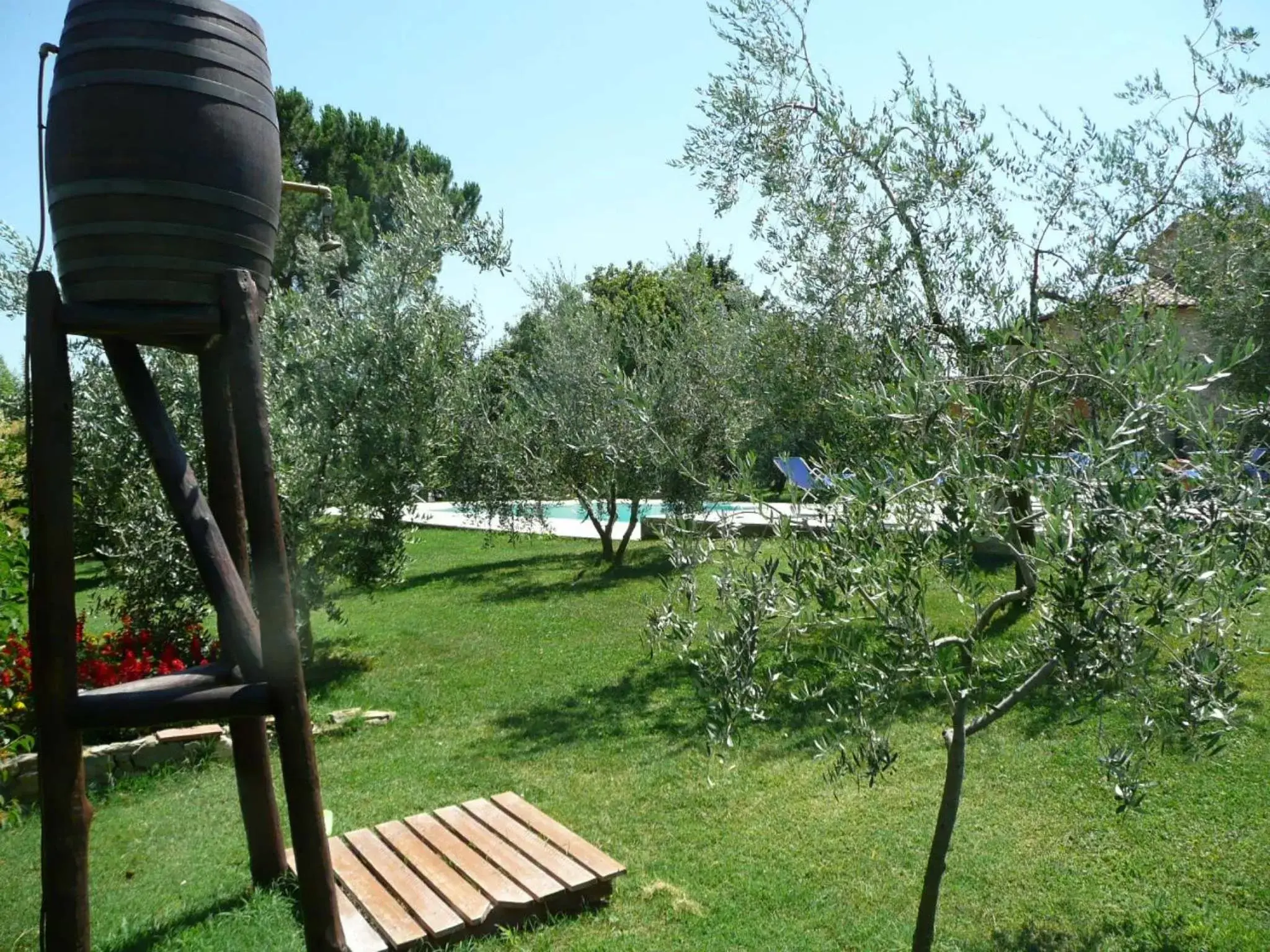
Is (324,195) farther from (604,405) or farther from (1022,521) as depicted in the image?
(604,405)

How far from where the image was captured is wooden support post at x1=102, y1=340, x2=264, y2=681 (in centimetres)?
328

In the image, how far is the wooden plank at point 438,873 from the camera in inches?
161

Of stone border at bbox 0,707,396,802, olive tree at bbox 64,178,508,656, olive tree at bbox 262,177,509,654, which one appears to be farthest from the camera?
olive tree at bbox 262,177,509,654

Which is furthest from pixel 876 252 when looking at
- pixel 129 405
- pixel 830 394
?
pixel 129 405

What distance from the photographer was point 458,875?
4.44 m

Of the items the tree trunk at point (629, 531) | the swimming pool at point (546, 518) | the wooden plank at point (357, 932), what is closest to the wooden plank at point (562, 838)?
the wooden plank at point (357, 932)

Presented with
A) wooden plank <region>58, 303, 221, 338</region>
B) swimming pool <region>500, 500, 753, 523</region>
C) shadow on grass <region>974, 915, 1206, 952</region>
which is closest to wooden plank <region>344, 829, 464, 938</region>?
swimming pool <region>500, 500, 753, 523</region>

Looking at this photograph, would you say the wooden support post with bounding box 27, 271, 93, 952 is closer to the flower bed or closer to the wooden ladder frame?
the wooden ladder frame

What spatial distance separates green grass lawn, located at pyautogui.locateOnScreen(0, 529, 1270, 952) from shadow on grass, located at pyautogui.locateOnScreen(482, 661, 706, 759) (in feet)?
0.10

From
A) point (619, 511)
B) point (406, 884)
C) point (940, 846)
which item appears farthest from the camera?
point (619, 511)

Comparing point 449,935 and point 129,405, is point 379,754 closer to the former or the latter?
point 449,935

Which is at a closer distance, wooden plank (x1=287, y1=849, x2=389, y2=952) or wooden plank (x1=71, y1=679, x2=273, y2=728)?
wooden plank (x1=71, y1=679, x2=273, y2=728)

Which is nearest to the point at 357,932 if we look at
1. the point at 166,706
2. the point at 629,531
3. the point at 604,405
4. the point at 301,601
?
the point at 166,706

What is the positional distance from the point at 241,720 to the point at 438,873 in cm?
116
